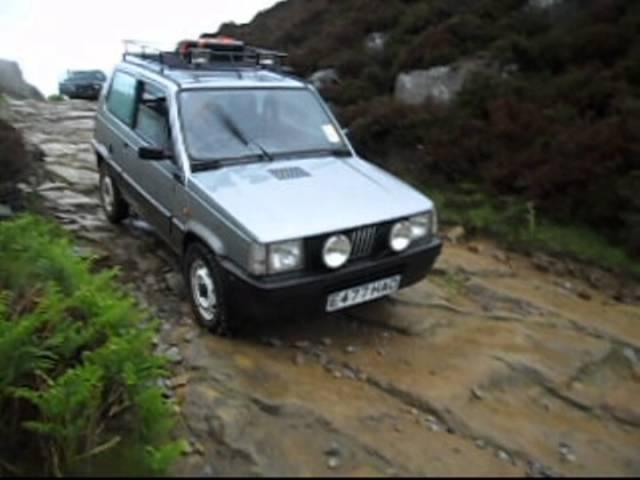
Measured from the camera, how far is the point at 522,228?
7.19m

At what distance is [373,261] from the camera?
460 cm

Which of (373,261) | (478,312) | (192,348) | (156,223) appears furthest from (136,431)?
(478,312)

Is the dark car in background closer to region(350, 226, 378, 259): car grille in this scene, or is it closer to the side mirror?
the side mirror

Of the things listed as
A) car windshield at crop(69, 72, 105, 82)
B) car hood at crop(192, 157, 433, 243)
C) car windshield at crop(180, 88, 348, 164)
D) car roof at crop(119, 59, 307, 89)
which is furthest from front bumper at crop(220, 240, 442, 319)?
car windshield at crop(69, 72, 105, 82)

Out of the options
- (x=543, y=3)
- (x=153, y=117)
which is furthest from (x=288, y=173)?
(x=543, y=3)

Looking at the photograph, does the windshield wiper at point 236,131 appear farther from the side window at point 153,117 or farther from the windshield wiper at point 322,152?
the side window at point 153,117

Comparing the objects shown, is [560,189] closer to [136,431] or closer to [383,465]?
[383,465]

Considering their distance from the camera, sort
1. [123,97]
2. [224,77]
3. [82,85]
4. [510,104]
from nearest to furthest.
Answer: [224,77] < [123,97] < [510,104] < [82,85]

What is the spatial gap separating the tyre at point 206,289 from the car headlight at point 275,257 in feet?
1.19

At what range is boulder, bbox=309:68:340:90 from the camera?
1193cm

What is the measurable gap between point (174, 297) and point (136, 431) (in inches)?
76.6

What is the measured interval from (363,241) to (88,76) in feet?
79.9

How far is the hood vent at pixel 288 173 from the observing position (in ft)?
16.2

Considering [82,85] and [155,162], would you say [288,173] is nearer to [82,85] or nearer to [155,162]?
[155,162]
